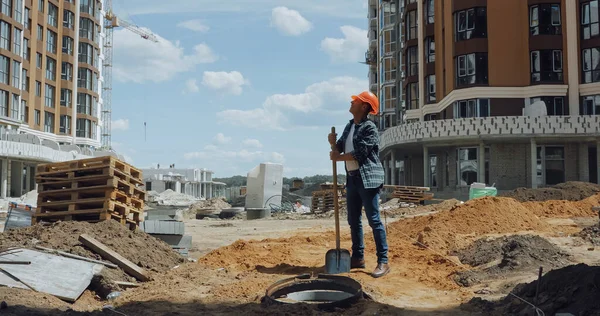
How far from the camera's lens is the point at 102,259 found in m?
7.07

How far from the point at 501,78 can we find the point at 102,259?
32.5 m

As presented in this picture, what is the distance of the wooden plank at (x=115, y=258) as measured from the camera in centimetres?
700

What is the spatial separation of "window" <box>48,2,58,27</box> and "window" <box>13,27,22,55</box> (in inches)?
400

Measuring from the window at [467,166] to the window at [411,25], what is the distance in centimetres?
1323

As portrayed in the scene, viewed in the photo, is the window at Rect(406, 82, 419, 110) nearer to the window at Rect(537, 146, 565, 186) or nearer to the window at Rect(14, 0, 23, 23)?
the window at Rect(537, 146, 565, 186)

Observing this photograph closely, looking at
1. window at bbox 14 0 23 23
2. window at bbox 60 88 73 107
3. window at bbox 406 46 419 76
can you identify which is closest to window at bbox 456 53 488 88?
window at bbox 406 46 419 76

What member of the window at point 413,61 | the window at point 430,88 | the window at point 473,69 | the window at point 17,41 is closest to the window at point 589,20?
the window at point 473,69

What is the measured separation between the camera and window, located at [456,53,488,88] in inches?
1403

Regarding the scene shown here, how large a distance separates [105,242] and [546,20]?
34430 mm

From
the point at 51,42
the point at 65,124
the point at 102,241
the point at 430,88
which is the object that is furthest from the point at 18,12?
the point at 102,241

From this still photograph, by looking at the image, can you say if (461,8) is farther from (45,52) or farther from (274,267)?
(45,52)

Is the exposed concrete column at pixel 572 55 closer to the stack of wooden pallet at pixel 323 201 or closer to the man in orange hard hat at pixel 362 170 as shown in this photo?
the stack of wooden pallet at pixel 323 201

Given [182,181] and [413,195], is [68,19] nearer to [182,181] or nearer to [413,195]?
[182,181]

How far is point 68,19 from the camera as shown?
199 feet
